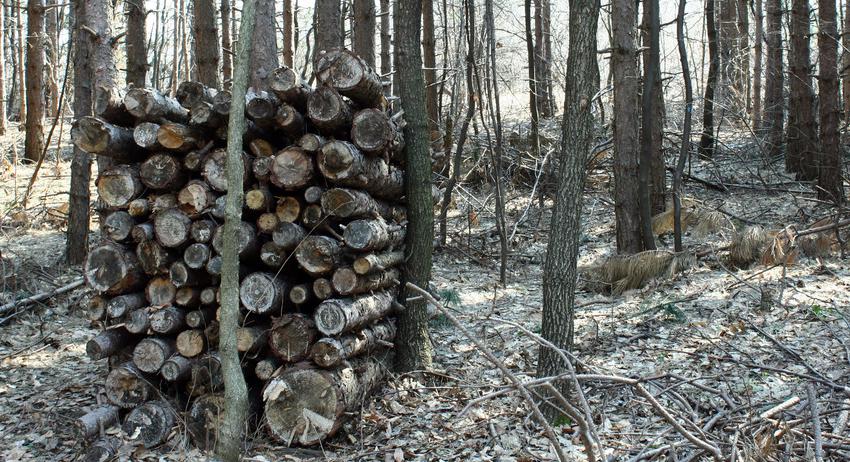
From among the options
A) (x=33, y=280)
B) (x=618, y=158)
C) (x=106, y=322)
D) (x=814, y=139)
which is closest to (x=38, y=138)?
(x=33, y=280)

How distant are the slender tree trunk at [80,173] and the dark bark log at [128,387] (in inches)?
170

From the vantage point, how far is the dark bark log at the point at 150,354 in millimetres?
5273

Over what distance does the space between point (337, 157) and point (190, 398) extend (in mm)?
2281

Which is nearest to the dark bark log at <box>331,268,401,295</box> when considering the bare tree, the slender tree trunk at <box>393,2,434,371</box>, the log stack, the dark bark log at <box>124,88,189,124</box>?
the log stack

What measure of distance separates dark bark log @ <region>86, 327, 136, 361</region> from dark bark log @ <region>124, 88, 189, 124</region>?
174 centimetres

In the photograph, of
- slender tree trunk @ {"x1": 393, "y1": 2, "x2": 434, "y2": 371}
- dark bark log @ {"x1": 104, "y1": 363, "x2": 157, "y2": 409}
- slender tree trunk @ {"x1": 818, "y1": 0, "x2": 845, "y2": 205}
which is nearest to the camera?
dark bark log @ {"x1": 104, "y1": 363, "x2": 157, "y2": 409}

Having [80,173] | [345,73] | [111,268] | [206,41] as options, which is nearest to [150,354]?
[111,268]

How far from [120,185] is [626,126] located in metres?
6.76

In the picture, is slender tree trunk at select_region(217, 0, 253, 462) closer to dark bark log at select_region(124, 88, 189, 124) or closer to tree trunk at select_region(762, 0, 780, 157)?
dark bark log at select_region(124, 88, 189, 124)

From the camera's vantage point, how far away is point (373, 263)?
5449 mm

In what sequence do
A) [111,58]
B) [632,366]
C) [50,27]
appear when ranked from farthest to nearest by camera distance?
[50,27]
[111,58]
[632,366]

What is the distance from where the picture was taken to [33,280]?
8.22 m

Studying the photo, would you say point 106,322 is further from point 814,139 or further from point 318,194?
point 814,139

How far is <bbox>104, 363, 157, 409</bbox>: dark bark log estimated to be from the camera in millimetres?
5301
